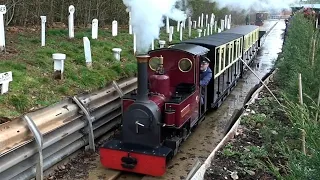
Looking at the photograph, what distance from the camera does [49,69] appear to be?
9289 mm

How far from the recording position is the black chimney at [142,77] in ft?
23.0

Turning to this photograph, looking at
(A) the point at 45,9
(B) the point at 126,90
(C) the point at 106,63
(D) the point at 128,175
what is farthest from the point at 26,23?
(D) the point at 128,175

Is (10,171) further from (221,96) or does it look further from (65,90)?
(221,96)

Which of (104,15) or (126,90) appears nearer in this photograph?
(126,90)

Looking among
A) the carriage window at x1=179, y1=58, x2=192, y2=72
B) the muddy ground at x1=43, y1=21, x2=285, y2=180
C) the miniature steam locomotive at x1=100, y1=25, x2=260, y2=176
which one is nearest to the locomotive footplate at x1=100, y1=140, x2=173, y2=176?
the miniature steam locomotive at x1=100, y1=25, x2=260, y2=176

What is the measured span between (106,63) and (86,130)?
3560 mm

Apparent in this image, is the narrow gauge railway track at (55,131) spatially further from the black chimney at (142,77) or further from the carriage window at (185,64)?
the carriage window at (185,64)

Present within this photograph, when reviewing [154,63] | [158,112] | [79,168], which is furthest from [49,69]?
[158,112]

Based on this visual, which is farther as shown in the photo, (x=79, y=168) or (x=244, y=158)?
(x=79, y=168)

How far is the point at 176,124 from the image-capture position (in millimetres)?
7660

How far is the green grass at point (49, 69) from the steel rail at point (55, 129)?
37cm

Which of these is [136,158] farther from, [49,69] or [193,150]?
[49,69]

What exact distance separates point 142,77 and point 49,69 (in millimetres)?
3208

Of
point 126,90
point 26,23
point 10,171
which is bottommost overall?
point 10,171
